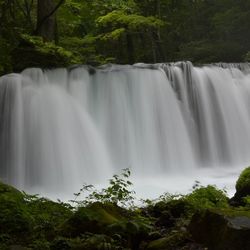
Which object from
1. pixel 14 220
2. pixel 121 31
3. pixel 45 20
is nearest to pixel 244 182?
pixel 14 220

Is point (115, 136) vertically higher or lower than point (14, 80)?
lower

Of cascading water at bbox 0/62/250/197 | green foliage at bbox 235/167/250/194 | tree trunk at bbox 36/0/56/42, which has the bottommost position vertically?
green foliage at bbox 235/167/250/194

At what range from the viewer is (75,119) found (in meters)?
12.5

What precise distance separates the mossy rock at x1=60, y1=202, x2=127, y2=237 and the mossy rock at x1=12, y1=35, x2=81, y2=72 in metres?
9.92

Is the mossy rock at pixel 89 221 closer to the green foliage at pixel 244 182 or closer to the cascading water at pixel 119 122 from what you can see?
the green foliage at pixel 244 182

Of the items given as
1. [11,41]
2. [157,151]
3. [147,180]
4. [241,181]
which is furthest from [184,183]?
[11,41]

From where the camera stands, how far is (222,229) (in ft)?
12.8

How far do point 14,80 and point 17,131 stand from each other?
1442mm

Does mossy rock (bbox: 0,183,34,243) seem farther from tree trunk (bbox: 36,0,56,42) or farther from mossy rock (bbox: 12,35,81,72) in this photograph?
tree trunk (bbox: 36,0,56,42)

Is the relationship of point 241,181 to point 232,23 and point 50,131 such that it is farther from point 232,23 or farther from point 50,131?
point 232,23

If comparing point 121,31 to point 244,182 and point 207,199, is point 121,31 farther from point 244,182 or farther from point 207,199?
point 207,199

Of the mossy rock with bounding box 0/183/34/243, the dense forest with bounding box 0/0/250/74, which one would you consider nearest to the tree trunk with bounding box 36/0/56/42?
the dense forest with bounding box 0/0/250/74

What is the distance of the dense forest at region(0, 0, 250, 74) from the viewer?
14.5 meters

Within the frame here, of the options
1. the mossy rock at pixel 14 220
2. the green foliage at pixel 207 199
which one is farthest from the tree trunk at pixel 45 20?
the mossy rock at pixel 14 220
